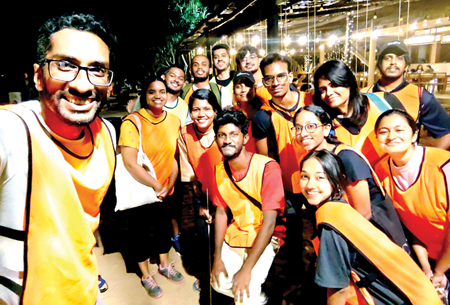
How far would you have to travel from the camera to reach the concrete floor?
9.53ft

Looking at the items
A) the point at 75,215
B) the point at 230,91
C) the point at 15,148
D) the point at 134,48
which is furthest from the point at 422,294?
the point at 134,48

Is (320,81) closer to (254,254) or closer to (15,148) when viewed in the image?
(254,254)

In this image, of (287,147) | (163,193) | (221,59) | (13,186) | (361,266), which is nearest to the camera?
(13,186)

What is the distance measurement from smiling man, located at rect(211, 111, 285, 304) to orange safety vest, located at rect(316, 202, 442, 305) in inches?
28.0

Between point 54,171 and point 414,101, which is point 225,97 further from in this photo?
point 54,171

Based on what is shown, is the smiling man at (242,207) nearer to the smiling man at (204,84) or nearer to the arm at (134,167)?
the arm at (134,167)

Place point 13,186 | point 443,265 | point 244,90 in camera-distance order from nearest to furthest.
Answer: point 13,186, point 443,265, point 244,90

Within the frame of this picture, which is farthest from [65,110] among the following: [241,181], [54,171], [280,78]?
[280,78]

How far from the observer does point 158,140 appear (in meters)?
3.14

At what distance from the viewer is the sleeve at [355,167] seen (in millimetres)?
1947

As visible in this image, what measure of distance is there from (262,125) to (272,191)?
89 cm

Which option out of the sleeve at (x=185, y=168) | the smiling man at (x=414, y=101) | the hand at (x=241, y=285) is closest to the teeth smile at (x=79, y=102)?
the hand at (x=241, y=285)

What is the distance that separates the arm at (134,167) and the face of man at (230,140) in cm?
101

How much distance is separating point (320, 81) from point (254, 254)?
174 cm
